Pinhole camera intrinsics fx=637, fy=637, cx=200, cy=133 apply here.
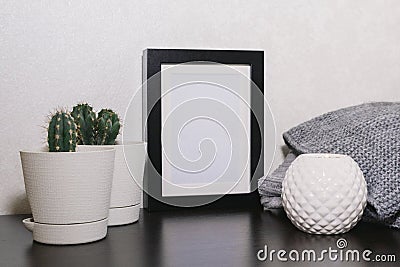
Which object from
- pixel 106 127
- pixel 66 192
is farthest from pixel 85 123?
pixel 66 192

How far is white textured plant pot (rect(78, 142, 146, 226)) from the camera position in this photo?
1.05 meters

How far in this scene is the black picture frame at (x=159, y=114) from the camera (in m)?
1.18

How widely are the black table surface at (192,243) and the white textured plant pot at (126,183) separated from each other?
2cm

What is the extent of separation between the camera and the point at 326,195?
975 mm

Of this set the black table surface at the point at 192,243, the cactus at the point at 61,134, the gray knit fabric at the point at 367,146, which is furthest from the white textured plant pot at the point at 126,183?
the gray knit fabric at the point at 367,146

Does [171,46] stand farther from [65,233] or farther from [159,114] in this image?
[65,233]

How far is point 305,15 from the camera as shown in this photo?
133 centimetres

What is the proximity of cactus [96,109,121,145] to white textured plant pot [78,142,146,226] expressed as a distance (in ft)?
0.08

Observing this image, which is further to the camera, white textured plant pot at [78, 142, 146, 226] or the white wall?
the white wall

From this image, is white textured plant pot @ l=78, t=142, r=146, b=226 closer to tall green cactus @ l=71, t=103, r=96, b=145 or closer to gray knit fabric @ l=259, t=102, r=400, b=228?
tall green cactus @ l=71, t=103, r=96, b=145

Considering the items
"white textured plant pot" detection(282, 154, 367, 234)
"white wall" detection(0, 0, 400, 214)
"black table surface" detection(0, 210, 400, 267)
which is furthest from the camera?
"white wall" detection(0, 0, 400, 214)

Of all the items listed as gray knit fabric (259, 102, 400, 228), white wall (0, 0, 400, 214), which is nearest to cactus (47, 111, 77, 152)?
white wall (0, 0, 400, 214)

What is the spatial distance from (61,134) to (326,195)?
1.34 ft

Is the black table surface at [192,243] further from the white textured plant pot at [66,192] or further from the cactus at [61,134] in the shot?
the cactus at [61,134]
